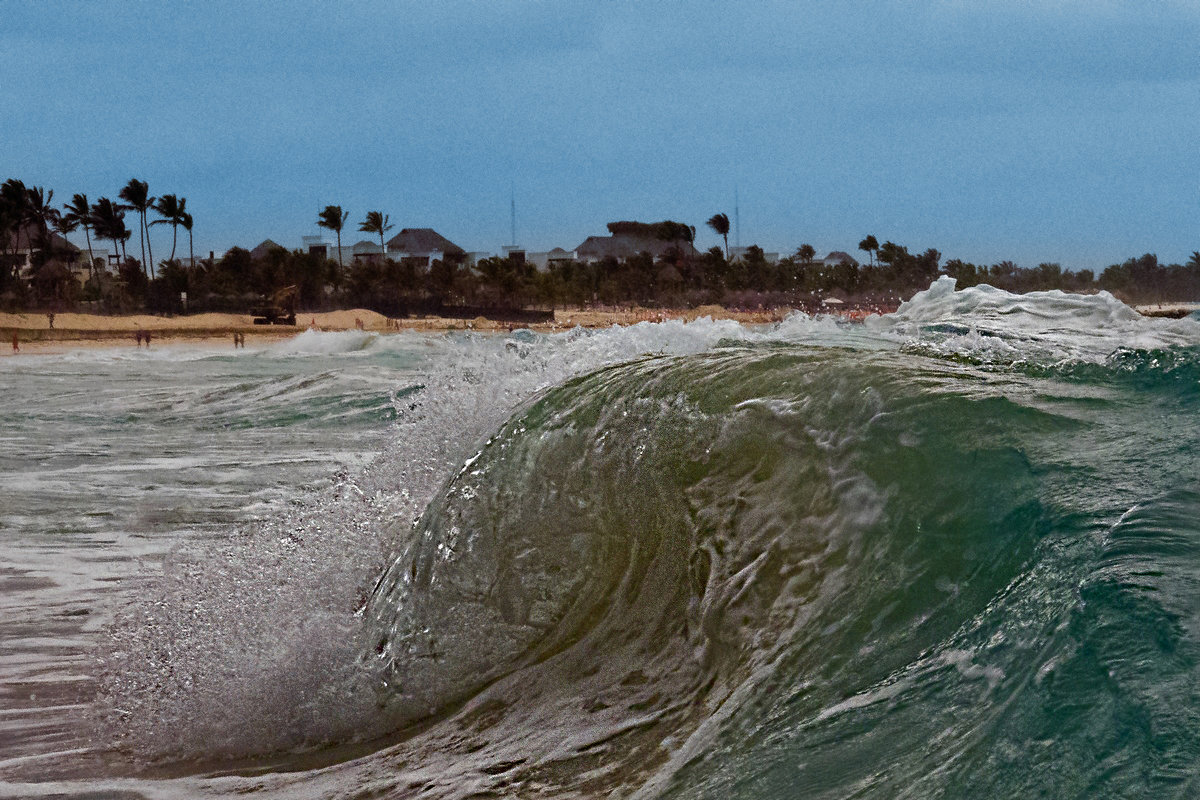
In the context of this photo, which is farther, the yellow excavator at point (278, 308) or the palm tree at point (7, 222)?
the yellow excavator at point (278, 308)

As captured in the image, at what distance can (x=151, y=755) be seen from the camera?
13.5ft

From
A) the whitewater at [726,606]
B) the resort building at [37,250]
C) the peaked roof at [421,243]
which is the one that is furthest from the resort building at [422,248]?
the whitewater at [726,606]

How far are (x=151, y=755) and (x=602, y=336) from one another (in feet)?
11.9

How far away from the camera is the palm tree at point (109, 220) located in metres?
56.2

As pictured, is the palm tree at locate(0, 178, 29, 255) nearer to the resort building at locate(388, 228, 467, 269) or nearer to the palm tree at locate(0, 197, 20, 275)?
the palm tree at locate(0, 197, 20, 275)

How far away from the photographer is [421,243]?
70500 mm

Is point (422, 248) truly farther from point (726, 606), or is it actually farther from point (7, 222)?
point (726, 606)

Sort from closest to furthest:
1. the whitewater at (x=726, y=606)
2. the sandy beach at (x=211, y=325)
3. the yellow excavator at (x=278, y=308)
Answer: the whitewater at (x=726, y=606) → the sandy beach at (x=211, y=325) → the yellow excavator at (x=278, y=308)

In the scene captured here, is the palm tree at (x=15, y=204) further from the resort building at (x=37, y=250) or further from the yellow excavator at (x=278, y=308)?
the yellow excavator at (x=278, y=308)

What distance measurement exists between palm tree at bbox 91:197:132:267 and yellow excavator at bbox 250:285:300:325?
8.07 metres

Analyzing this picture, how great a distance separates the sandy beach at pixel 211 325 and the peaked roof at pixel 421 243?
12.1m

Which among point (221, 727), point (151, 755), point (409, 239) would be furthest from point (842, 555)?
point (409, 239)

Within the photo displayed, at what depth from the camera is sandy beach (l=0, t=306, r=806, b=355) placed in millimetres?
47406

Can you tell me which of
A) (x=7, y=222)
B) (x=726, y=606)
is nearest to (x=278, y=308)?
(x=7, y=222)
